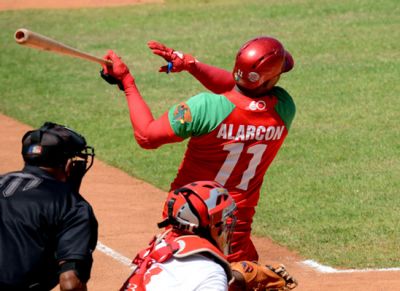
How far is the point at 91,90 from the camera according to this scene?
17984 mm

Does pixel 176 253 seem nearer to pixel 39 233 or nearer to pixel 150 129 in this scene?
pixel 39 233

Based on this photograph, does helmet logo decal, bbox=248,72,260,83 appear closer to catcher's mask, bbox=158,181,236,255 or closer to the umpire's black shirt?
catcher's mask, bbox=158,181,236,255

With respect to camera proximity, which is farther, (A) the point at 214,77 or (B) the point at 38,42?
(A) the point at 214,77

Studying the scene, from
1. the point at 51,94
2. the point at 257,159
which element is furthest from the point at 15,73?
the point at 257,159

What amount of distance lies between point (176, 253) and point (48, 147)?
0.92 meters

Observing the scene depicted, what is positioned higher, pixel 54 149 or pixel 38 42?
pixel 38 42

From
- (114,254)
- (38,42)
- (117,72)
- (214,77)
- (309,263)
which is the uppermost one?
(38,42)

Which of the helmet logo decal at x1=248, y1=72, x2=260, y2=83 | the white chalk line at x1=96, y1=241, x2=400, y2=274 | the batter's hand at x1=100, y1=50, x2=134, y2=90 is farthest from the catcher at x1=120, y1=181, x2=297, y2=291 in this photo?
the white chalk line at x1=96, y1=241, x2=400, y2=274

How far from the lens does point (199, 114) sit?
6.22 meters

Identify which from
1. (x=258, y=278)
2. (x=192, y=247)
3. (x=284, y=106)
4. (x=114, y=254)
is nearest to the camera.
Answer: (x=192, y=247)

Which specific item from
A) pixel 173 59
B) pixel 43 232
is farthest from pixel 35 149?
pixel 173 59

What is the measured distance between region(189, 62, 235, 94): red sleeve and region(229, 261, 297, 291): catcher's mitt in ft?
4.97

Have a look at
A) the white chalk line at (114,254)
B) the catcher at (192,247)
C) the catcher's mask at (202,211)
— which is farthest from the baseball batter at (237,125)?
the white chalk line at (114,254)

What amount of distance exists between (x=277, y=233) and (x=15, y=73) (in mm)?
10009
